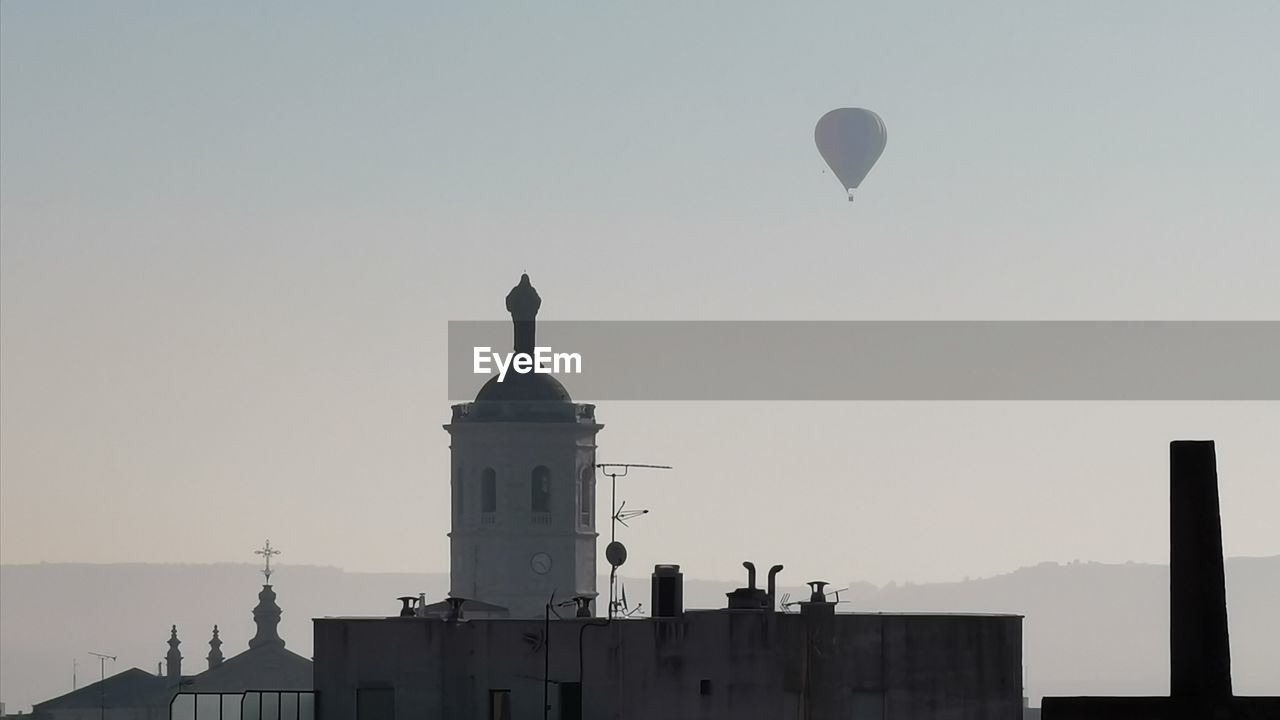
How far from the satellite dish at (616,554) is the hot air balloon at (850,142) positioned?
198 feet

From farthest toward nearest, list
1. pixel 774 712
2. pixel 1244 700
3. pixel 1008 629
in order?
pixel 1008 629 → pixel 774 712 → pixel 1244 700

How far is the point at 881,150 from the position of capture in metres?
122

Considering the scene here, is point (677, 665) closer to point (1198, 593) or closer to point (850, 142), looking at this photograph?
point (1198, 593)

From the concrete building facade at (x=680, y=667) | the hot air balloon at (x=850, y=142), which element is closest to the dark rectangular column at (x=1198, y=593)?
the concrete building facade at (x=680, y=667)

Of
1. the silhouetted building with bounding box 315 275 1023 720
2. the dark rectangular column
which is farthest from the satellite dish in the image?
the dark rectangular column

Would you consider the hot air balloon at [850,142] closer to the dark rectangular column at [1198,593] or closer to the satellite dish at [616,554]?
the satellite dish at [616,554]

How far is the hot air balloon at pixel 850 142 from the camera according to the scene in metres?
120

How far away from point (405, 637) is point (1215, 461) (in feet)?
158

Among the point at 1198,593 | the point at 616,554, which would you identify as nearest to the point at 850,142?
the point at 616,554

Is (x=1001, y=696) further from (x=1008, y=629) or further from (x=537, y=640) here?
(x=537, y=640)

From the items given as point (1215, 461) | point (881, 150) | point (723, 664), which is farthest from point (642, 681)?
point (881, 150)

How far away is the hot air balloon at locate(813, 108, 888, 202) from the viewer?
12012cm

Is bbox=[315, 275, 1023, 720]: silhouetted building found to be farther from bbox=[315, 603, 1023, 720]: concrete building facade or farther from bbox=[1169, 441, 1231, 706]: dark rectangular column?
bbox=[1169, 441, 1231, 706]: dark rectangular column

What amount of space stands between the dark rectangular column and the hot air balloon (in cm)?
11035
